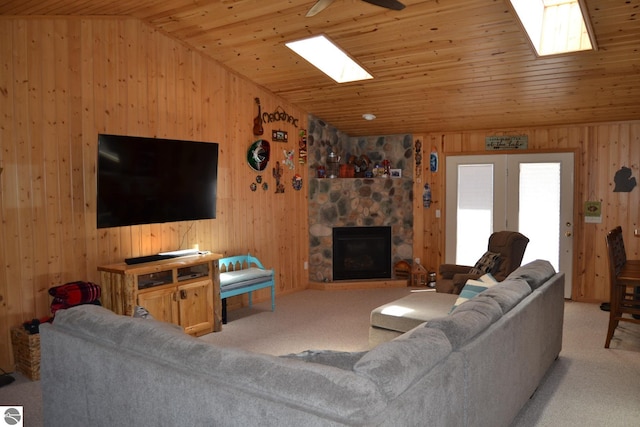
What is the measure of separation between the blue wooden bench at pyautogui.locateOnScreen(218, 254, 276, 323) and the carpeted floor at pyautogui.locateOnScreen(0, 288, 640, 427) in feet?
1.12

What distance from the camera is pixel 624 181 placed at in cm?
620

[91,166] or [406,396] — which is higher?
[91,166]

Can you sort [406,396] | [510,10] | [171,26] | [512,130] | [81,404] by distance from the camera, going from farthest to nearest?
[512,130] → [171,26] → [510,10] → [81,404] → [406,396]

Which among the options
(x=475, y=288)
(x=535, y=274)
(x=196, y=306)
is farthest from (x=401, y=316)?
(x=196, y=306)

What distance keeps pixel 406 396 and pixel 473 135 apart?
5.87 m

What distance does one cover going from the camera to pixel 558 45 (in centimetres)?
463

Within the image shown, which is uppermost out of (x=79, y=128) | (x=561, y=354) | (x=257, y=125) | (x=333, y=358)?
(x=257, y=125)

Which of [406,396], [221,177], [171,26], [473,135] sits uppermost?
[171,26]

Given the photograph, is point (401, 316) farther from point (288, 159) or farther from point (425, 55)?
point (288, 159)

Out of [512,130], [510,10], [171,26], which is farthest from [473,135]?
[171,26]

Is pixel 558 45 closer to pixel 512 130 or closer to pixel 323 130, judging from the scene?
pixel 512 130

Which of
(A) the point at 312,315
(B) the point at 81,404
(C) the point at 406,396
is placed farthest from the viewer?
(A) the point at 312,315

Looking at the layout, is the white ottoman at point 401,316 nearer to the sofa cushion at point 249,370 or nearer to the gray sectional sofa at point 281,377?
the gray sectional sofa at point 281,377

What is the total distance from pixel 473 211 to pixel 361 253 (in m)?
1.74
